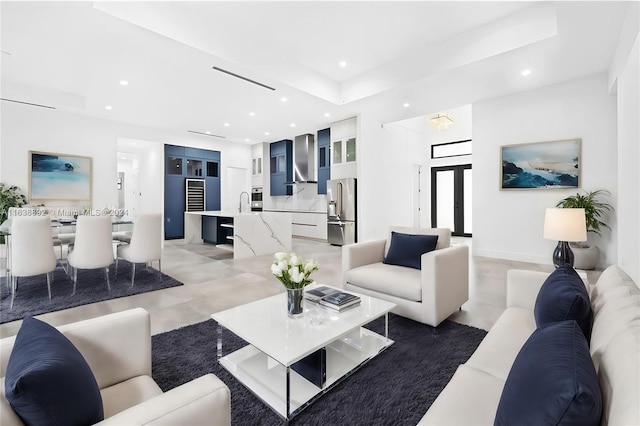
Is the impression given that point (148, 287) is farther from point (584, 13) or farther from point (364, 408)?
point (584, 13)

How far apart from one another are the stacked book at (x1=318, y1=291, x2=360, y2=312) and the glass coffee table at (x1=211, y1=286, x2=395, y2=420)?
3cm

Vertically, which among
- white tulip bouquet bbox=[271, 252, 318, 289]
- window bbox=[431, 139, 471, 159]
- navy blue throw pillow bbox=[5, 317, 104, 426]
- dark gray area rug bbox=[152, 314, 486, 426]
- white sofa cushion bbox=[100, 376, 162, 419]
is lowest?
dark gray area rug bbox=[152, 314, 486, 426]

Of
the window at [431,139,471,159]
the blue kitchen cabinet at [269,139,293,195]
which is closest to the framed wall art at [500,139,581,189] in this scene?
the window at [431,139,471,159]

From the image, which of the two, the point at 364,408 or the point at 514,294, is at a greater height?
the point at 514,294

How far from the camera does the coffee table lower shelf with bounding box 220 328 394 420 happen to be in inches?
61.0

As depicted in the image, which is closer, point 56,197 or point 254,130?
point 56,197

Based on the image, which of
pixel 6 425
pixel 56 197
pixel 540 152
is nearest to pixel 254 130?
pixel 56 197

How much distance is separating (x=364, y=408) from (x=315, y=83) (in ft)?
16.0

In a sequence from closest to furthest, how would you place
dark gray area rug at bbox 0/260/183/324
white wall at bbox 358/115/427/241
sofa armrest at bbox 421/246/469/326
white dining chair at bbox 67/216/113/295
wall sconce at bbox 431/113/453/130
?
1. sofa armrest at bbox 421/246/469/326
2. dark gray area rug at bbox 0/260/183/324
3. white dining chair at bbox 67/216/113/295
4. white wall at bbox 358/115/427/241
5. wall sconce at bbox 431/113/453/130

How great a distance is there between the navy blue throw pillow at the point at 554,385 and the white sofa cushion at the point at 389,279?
1.49 m

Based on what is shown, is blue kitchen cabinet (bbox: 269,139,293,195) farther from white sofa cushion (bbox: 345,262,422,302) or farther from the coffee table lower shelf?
the coffee table lower shelf

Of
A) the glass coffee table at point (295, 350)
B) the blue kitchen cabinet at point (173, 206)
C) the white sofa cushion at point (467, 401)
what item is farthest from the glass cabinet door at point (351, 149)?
the white sofa cushion at point (467, 401)

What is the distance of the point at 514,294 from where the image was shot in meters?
2.00

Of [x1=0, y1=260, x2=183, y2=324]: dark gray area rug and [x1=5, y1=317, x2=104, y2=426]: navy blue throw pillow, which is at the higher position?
[x1=5, y1=317, x2=104, y2=426]: navy blue throw pillow
